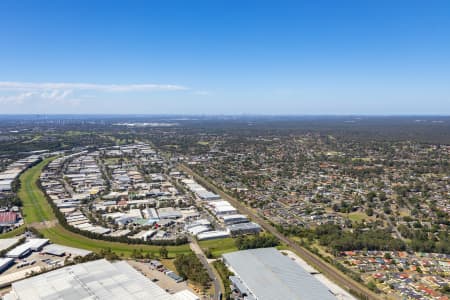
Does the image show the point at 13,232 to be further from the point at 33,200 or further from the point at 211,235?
the point at 211,235

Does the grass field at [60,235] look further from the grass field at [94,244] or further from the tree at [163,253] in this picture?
the tree at [163,253]

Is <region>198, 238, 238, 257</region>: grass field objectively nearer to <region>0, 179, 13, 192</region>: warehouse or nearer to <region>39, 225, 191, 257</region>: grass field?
<region>39, 225, 191, 257</region>: grass field

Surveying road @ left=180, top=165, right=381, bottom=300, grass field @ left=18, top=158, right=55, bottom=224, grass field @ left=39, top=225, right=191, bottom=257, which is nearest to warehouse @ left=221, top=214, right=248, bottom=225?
road @ left=180, top=165, right=381, bottom=300

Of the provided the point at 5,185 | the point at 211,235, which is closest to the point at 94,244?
the point at 211,235

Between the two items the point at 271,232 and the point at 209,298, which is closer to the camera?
the point at 209,298

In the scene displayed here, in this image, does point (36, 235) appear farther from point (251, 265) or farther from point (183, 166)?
point (183, 166)

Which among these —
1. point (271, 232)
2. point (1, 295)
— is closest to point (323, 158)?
point (271, 232)

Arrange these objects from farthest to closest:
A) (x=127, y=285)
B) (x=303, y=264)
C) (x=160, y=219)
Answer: (x=160, y=219) < (x=303, y=264) < (x=127, y=285)
